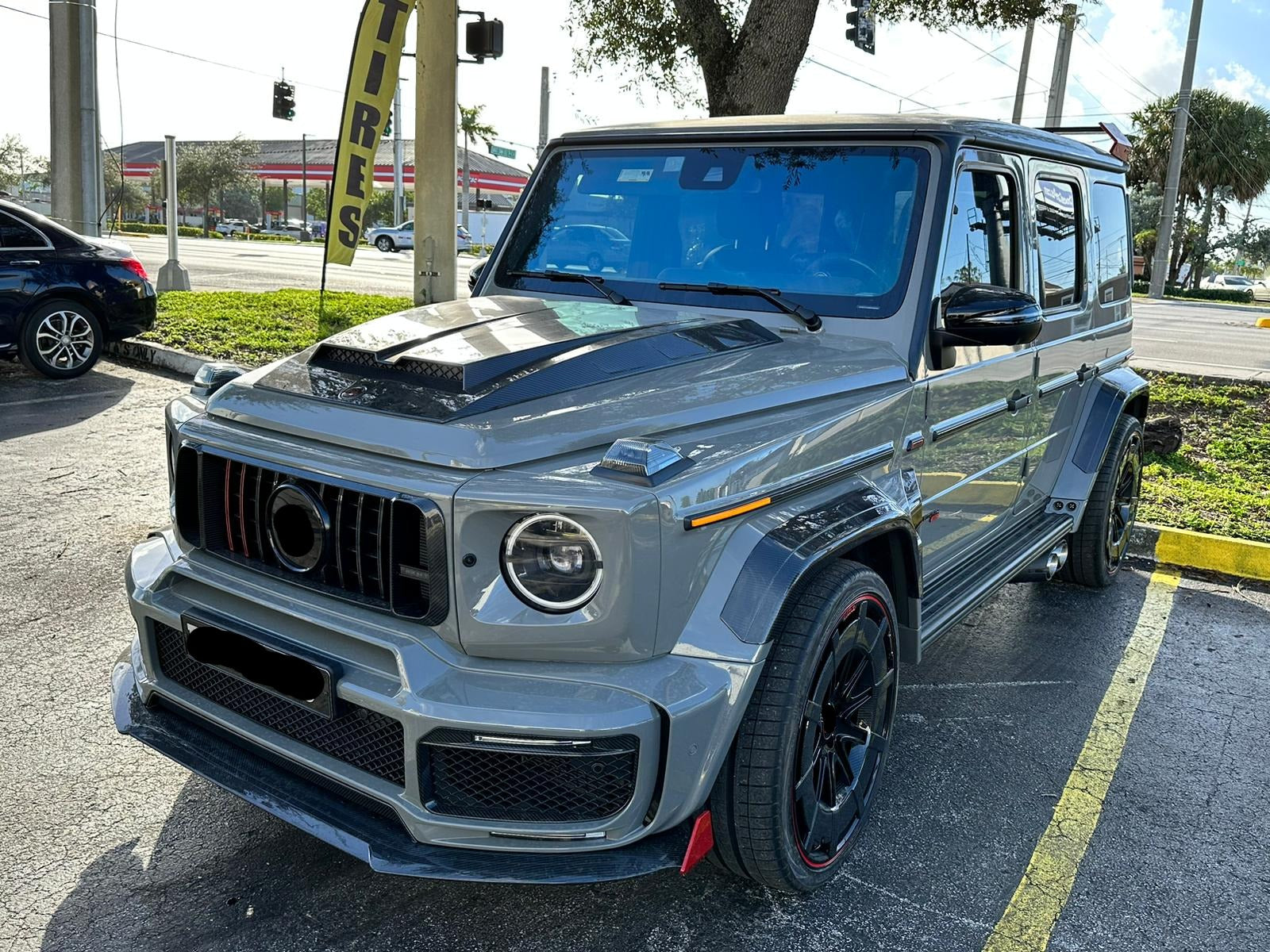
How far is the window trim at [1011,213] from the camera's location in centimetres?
350

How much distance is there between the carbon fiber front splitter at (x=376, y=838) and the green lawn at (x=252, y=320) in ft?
24.4

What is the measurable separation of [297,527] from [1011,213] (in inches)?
109

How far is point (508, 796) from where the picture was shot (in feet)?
7.59

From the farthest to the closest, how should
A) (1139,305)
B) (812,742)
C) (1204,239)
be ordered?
1. (1204,239)
2. (1139,305)
3. (812,742)

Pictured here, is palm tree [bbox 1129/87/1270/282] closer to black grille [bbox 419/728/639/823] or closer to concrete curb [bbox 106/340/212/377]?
concrete curb [bbox 106/340/212/377]

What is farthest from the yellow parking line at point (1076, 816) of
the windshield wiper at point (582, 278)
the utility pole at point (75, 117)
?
the utility pole at point (75, 117)

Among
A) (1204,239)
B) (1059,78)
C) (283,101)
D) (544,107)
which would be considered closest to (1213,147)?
(1204,239)

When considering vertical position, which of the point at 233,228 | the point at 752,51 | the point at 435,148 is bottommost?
the point at 233,228

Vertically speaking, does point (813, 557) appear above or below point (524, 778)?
above

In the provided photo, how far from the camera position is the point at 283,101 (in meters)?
26.5

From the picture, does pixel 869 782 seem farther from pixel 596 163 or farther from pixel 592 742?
pixel 596 163

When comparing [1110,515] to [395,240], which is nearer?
[1110,515]

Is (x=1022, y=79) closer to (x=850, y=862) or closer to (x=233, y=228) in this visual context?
(x=850, y=862)

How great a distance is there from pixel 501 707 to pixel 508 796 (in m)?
0.21
